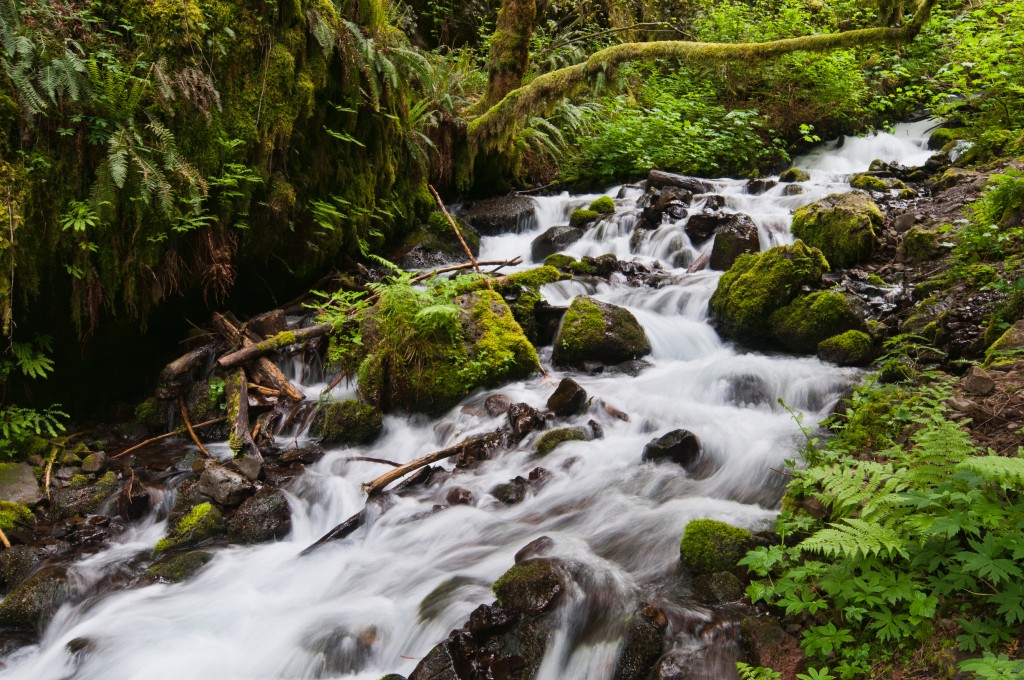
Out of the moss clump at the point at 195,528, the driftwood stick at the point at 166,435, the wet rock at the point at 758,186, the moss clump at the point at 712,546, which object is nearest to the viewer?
the moss clump at the point at 712,546

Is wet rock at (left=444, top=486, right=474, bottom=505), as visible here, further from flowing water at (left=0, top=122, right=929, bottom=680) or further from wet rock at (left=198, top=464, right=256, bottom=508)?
wet rock at (left=198, top=464, right=256, bottom=508)

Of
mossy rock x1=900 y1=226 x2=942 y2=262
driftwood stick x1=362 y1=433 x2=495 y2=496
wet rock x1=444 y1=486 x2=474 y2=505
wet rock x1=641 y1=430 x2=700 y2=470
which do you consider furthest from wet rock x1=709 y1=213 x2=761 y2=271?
wet rock x1=444 y1=486 x2=474 y2=505

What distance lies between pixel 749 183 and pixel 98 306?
10679mm

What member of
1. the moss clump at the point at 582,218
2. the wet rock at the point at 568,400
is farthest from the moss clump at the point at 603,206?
the wet rock at the point at 568,400

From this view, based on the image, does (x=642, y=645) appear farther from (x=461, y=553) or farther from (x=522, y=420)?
(x=522, y=420)

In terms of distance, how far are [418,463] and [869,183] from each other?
9.54 metres

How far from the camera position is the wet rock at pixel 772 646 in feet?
9.26

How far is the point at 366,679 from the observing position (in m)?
3.55

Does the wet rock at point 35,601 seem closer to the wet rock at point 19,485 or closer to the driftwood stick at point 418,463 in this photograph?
the wet rock at point 19,485

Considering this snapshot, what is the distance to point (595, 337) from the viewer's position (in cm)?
708

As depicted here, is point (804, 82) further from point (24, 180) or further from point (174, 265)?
point (24, 180)

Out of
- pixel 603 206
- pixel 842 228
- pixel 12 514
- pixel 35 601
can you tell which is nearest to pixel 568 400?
pixel 35 601

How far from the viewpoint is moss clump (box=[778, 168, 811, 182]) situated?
40.6ft

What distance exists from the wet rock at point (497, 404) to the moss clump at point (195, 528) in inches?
98.0
